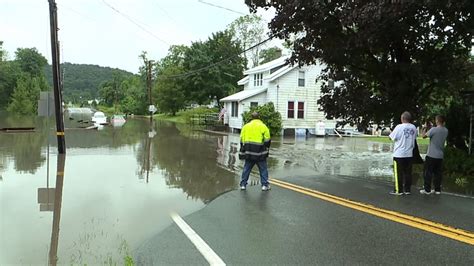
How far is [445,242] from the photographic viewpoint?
6047 millimetres

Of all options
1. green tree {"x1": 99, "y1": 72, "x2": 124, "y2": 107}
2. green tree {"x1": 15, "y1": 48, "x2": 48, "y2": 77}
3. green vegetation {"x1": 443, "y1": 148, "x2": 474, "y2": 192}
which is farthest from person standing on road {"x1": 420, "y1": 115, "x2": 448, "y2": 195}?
green tree {"x1": 15, "y1": 48, "x2": 48, "y2": 77}

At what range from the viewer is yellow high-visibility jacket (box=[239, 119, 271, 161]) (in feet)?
33.7

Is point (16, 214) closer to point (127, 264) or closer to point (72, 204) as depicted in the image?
point (72, 204)

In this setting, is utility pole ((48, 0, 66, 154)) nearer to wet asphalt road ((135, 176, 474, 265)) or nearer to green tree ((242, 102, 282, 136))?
wet asphalt road ((135, 176, 474, 265))

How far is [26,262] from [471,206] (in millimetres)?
7377

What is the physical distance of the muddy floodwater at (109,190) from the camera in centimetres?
677

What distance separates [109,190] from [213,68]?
5000 centimetres

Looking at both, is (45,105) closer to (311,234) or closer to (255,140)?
(255,140)

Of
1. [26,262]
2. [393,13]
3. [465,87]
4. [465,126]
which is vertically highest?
[393,13]

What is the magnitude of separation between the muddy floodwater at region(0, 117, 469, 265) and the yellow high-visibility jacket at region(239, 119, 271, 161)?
1.27 m

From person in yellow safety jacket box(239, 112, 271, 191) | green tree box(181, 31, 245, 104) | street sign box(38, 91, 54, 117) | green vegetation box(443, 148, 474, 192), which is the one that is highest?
green tree box(181, 31, 245, 104)

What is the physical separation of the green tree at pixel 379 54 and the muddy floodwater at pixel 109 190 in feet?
7.50

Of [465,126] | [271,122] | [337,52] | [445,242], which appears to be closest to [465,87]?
[465,126]

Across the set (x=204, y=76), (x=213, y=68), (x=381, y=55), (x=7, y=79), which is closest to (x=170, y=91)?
(x=204, y=76)
